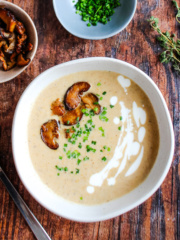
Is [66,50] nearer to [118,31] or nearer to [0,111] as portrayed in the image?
[118,31]

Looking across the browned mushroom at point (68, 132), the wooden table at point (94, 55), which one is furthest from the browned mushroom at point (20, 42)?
the browned mushroom at point (68, 132)

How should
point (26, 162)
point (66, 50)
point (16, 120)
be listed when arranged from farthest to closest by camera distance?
point (66, 50) → point (26, 162) → point (16, 120)

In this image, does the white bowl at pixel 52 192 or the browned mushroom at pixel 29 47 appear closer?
the white bowl at pixel 52 192

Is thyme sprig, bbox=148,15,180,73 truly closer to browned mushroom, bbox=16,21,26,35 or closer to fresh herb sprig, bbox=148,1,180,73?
fresh herb sprig, bbox=148,1,180,73

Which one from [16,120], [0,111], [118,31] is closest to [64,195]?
[16,120]

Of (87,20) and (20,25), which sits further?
(87,20)

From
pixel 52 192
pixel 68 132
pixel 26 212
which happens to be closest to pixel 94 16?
pixel 68 132

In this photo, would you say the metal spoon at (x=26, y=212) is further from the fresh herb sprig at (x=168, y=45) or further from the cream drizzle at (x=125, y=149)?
the fresh herb sprig at (x=168, y=45)
